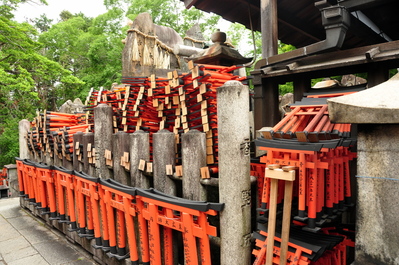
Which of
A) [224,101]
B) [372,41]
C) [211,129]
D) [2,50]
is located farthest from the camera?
[2,50]

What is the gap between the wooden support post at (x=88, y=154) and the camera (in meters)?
4.91

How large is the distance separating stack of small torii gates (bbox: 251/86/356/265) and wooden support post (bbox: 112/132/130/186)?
2311mm

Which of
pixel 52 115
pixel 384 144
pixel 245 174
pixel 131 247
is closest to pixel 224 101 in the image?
pixel 245 174

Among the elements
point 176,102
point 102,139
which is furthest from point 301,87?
point 102,139

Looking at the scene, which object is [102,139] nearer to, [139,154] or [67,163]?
[139,154]

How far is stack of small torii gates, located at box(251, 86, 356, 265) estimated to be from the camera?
2.33 metres

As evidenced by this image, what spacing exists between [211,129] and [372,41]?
15.4 ft

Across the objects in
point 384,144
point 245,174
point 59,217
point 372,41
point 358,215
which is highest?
point 372,41

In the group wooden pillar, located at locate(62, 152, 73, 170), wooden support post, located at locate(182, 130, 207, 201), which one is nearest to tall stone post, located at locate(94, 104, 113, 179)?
wooden pillar, located at locate(62, 152, 73, 170)

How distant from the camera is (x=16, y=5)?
14.5m

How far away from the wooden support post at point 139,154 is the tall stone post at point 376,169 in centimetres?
261

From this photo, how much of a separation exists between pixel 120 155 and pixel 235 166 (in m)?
2.22

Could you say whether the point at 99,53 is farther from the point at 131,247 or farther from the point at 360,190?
the point at 360,190

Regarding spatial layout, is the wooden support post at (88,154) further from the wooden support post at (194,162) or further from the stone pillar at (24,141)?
the stone pillar at (24,141)
